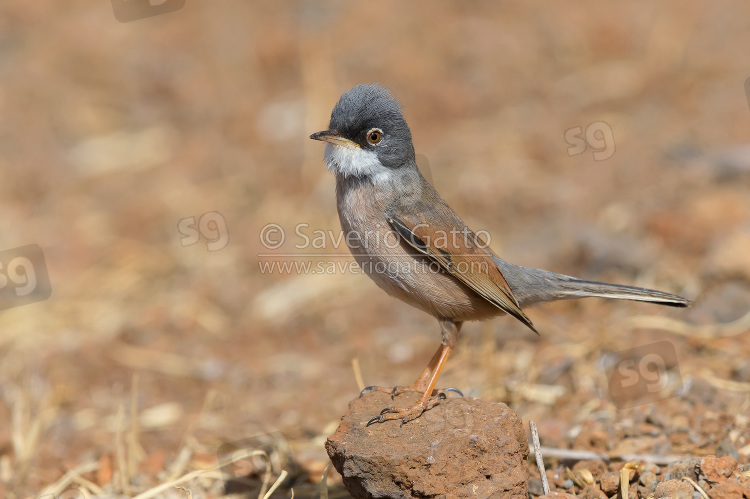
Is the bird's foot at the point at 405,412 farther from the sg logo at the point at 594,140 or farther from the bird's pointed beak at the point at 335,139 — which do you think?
the sg logo at the point at 594,140

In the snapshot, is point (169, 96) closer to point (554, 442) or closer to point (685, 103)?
point (685, 103)

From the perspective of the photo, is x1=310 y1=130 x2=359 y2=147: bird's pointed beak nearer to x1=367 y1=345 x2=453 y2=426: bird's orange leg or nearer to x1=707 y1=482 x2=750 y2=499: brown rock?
x1=367 y1=345 x2=453 y2=426: bird's orange leg

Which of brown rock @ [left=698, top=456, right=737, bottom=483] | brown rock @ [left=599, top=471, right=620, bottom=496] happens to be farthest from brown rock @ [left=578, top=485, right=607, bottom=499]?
brown rock @ [left=698, top=456, right=737, bottom=483]

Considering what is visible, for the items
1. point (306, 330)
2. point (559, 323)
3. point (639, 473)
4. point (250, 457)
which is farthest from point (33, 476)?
point (559, 323)

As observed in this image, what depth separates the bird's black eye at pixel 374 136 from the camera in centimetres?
580

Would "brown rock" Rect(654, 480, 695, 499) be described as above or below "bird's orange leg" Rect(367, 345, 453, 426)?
below

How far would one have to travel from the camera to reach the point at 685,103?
488 inches

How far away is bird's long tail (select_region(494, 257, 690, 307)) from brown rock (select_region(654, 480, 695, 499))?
1.58 meters

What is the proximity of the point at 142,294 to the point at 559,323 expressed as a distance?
16.7ft

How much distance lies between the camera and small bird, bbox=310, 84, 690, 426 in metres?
5.61

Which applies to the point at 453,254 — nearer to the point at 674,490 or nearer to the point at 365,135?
the point at 365,135

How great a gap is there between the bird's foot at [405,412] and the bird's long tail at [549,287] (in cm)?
143

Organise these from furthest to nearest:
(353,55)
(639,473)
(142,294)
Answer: (353,55) → (142,294) → (639,473)

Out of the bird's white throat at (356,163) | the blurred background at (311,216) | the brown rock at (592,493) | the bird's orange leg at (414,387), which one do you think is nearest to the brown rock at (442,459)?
the brown rock at (592,493)
